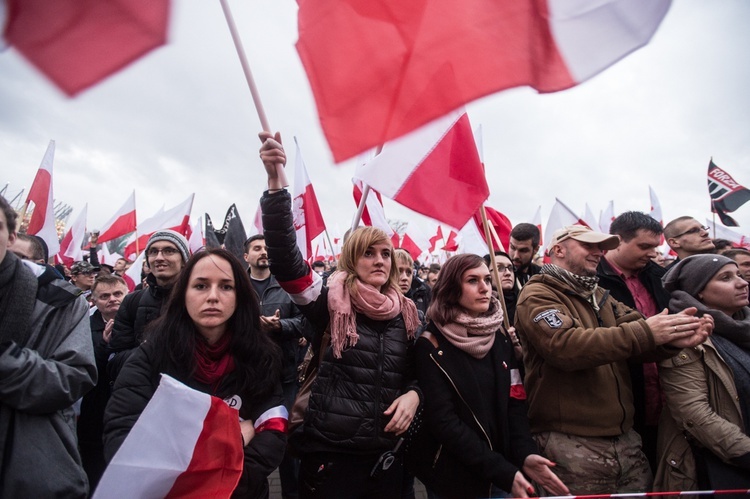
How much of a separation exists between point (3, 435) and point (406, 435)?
1739 mm

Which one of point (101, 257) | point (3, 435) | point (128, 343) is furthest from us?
point (101, 257)

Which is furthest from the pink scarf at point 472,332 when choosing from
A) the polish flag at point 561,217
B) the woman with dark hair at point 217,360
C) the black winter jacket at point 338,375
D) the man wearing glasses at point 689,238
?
the polish flag at point 561,217

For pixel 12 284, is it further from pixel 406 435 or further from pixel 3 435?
pixel 406 435

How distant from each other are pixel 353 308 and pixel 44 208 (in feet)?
16.7

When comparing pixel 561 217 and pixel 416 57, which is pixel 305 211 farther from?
pixel 561 217

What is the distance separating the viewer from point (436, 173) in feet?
8.21

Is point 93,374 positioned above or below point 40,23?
below

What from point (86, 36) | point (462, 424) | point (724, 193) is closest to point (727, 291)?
point (462, 424)

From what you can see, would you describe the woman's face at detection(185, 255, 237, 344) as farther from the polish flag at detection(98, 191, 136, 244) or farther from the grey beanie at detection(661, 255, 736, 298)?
the polish flag at detection(98, 191, 136, 244)

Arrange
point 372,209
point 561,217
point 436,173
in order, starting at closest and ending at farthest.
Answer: point 436,173 → point 372,209 → point 561,217

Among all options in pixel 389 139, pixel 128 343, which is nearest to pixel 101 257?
pixel 128 343

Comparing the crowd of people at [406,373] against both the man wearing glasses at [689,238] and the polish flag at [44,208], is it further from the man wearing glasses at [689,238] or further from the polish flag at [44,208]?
the polish flag at [44,208]

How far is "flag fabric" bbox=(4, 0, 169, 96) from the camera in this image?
1416 mm

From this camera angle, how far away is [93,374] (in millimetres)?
1846
